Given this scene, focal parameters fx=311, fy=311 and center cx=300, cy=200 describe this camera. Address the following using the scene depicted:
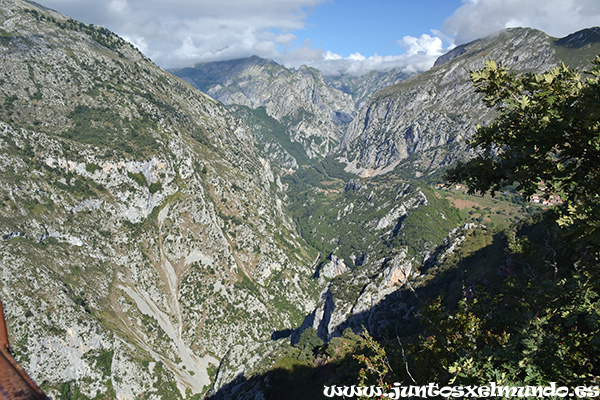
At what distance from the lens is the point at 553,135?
10.0 metres

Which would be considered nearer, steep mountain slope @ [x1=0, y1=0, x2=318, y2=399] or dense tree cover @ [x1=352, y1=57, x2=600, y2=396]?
dense tree cover @ [x1=352, y1=57, x2=600, y2=396]

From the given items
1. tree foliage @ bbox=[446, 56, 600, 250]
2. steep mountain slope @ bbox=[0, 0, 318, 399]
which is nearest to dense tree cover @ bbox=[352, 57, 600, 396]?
tree foliage @ bbox=[446, 56, 600, 250]

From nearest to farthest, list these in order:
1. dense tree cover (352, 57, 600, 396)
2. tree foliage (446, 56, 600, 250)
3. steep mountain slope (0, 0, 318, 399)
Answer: tree foliage (446, 56, 600, 250)
dense tree cover (352, 57, 600, 396)
steep mountain slope (0, 0, 318, 399)

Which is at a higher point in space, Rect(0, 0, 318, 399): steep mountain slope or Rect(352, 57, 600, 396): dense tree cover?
Rect(0, 0, 318, 399): steep mountain slope

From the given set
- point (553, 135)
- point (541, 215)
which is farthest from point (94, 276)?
point (553, 135)

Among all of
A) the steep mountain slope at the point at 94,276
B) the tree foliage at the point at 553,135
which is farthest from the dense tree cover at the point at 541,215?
the steep mountain slope at the point at 94,276

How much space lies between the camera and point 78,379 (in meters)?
134

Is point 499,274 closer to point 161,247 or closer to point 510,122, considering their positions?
point 510,122

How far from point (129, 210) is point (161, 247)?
2938 centimetres

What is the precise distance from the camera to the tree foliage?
916 cm

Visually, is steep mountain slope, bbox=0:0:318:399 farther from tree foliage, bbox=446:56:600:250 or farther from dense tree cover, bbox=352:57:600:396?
tree foliage, bbox=446:56:600:250

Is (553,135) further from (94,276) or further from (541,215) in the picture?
(94,276)

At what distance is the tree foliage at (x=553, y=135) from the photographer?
30.0 feet

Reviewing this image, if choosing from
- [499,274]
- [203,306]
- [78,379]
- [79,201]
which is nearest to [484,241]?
[499,274]
